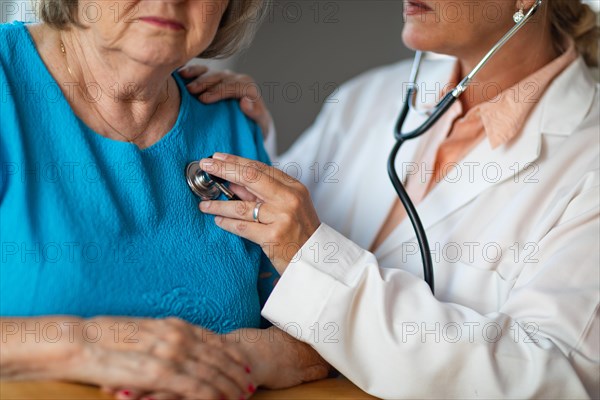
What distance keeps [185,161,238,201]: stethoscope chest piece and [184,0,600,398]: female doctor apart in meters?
0.03

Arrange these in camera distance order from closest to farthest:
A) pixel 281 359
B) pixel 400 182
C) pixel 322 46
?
pixel 281 359
pixel 400 182
pixel 322 46

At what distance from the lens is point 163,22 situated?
3.71 ft

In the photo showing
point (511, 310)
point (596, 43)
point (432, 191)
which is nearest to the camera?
point (511, 310)

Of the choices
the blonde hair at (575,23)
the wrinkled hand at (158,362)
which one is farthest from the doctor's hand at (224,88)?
the blonde hair at (575,23)

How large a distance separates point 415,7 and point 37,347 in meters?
1.02

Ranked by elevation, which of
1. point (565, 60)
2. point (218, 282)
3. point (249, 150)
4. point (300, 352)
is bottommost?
point (300, 352)

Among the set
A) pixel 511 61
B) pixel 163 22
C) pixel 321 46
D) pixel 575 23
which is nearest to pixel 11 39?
pixel 163 22

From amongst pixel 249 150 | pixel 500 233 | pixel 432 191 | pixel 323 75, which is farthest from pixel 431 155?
pixel 323 75

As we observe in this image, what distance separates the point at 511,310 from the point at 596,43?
0.77 m

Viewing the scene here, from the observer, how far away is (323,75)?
2967mm

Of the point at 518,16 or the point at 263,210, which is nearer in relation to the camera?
the point at 263,210

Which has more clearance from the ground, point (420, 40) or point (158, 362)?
point (420, 40)

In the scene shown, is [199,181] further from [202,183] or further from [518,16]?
[518,16]

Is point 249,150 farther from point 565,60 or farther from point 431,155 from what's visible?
point 565,60
